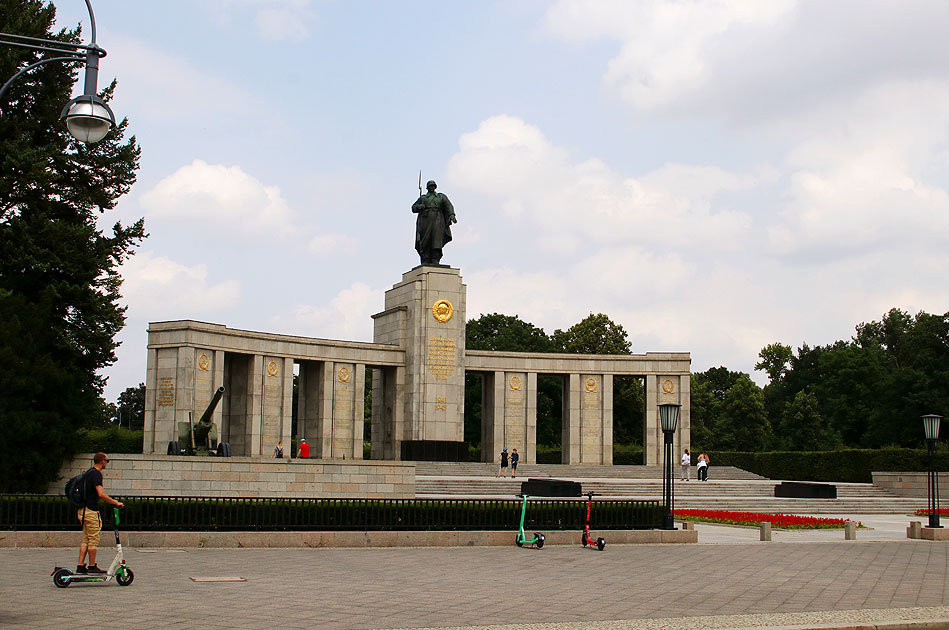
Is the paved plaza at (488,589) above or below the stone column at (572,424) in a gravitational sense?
below

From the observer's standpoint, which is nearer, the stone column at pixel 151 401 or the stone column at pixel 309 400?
the stone column at pixel 151 401

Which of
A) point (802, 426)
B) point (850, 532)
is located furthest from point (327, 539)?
point (802, 426)

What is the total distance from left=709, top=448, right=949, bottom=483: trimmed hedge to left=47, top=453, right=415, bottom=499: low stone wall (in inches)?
1024

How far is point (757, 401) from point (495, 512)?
60.8 meters

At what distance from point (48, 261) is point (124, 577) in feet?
54.0

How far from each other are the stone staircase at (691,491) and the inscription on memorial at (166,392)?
10.5 meters

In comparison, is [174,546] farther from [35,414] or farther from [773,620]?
[773,620]

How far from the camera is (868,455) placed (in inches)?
1700

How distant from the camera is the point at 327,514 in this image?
18.8 m

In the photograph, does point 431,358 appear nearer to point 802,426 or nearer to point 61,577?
point 61,577

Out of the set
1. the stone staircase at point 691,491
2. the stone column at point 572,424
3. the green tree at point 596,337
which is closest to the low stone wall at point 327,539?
the stone staircase at point 691,491

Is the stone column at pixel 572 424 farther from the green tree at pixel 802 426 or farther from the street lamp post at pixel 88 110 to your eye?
the street lamp post at pixel 88 110

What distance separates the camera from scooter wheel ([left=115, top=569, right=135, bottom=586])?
1230 cm

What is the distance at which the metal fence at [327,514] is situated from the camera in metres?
17.4
